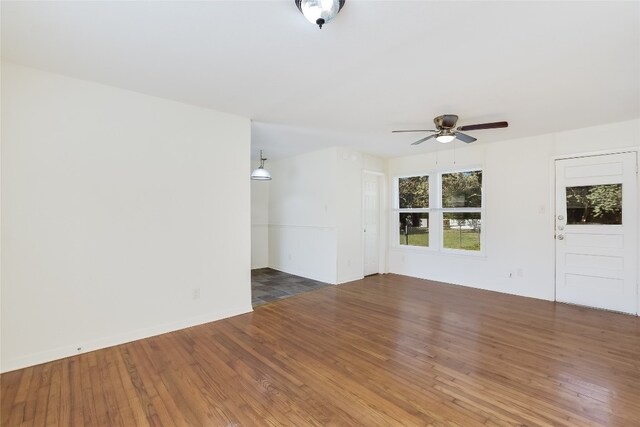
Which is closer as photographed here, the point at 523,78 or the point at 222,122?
the point at 523,78

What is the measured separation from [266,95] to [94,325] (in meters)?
2.80

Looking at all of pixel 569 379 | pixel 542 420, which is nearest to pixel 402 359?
pixel 542 420

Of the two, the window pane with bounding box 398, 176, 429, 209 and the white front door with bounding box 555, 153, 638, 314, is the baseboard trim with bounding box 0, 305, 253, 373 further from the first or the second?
the white front door with bounding box 555, 153, 638, 314

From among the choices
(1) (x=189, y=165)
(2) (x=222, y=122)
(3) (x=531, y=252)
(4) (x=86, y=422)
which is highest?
(2) (x=222, y=122)

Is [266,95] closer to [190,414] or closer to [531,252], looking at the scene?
[190,414]

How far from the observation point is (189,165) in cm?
336

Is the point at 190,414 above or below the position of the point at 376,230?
below

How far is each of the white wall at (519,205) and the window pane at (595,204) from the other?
0.24 meters

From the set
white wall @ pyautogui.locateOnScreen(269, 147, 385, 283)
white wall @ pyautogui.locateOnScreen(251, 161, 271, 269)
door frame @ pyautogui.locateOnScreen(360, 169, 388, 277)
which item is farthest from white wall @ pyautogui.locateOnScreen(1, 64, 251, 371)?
door frame @ pyautogui.locateOnScreen(360, 169, 388, 277)

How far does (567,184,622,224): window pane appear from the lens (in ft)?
12.9

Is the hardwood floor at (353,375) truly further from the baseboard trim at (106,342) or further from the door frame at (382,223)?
the door frame at (382,223)

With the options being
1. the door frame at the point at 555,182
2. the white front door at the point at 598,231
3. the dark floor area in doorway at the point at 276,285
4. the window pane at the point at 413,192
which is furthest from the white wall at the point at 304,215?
the white front door at the point at 598,231

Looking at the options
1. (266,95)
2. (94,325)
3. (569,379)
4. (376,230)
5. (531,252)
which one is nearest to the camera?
(569,379)

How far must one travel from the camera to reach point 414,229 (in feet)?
19.9
